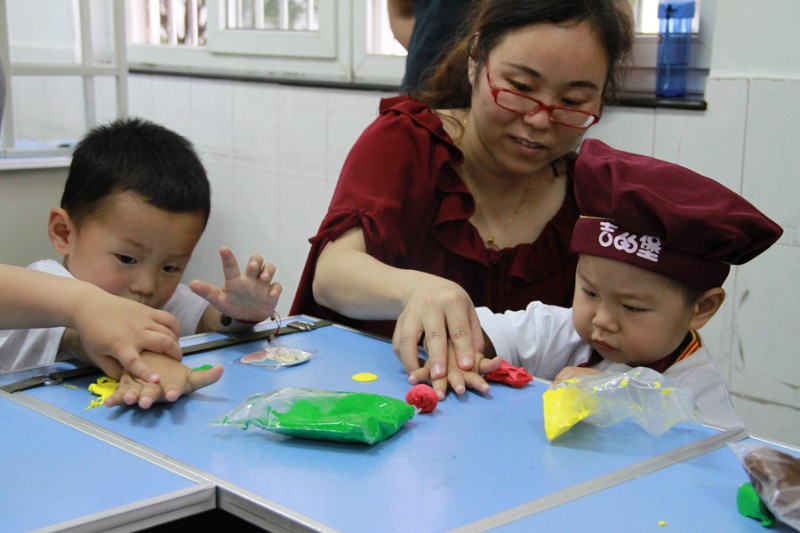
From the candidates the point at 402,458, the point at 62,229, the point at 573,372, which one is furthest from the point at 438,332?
the point at 62,229

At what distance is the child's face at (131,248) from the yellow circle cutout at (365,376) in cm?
48

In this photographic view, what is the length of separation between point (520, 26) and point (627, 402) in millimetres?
779

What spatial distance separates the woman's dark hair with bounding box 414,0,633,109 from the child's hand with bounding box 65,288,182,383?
2.62 feet

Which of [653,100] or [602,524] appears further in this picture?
[653,100]

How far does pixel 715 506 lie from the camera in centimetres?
91

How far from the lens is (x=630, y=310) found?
51.3 inches

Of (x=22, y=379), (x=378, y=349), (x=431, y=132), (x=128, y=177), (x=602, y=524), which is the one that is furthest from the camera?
(x=431, y=132)

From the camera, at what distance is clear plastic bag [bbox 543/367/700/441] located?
1.09 meters

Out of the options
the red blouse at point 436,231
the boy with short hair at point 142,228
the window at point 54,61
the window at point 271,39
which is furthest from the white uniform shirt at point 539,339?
the window at point 54,61

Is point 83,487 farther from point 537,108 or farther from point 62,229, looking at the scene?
point 537,108

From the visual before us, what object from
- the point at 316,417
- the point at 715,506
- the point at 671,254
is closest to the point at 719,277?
the point at 671,254

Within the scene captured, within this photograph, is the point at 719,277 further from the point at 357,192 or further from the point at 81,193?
the point at 81,193

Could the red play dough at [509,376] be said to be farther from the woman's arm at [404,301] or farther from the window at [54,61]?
the window at [54,61]

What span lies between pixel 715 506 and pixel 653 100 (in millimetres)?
1693
